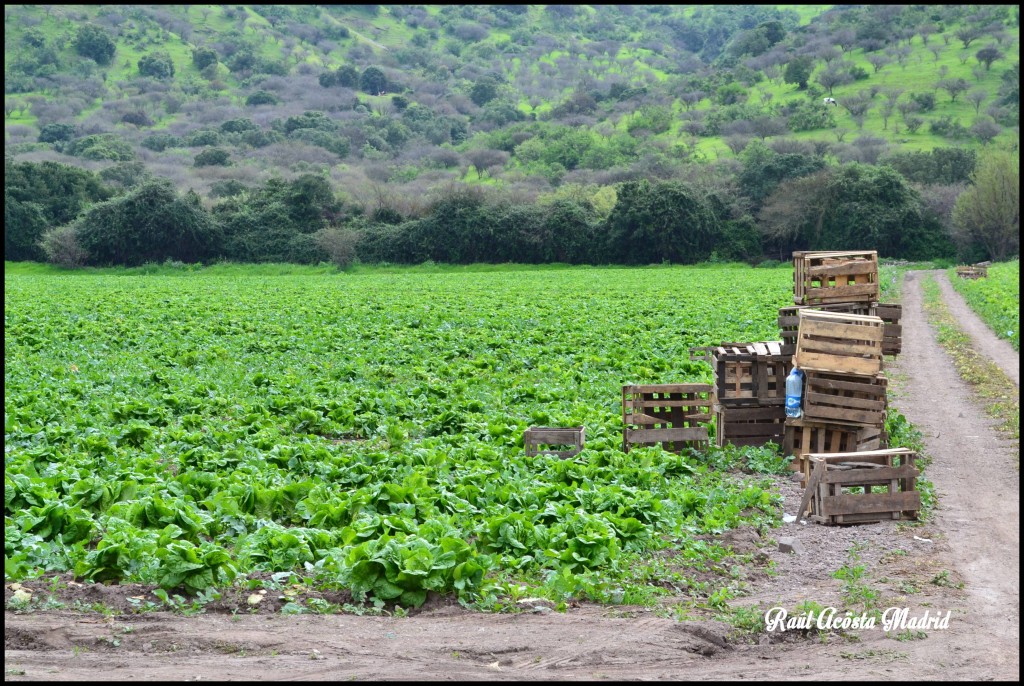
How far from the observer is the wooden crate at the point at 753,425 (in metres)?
14.3

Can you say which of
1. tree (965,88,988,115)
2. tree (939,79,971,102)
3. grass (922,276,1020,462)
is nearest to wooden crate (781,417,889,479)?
grass (922,276,1020,462)

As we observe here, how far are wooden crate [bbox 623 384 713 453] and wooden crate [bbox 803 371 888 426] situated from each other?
5.74 ft

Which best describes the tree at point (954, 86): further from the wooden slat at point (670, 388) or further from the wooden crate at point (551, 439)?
the wooden crate at point (551, 439)

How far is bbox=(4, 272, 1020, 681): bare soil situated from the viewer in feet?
23.1

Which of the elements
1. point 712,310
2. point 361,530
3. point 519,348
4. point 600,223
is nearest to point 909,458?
point 361,530

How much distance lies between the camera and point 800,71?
164 m

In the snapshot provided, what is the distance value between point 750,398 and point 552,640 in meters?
7.48

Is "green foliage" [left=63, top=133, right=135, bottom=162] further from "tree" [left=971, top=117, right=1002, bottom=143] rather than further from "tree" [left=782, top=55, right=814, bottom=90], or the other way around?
"tree" [left=971, top=117, right=1002, bottom=143]

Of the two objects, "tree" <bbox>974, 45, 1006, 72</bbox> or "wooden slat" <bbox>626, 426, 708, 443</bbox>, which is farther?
"tree" <bbox>974, 45, 1006, 72</bbox>

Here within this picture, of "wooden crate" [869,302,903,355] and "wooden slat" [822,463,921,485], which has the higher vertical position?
"wooden crate" [869,302,903,355]

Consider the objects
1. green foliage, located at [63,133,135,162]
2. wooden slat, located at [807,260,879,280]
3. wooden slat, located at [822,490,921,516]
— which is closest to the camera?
wooden slat, located at [822,490,921,516]

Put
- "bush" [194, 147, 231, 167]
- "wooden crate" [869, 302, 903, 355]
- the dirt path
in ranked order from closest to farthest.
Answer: "wooden crate" [869, 302, 903, 355]
the dirt path
"bush" [194, 147, 231, 167]

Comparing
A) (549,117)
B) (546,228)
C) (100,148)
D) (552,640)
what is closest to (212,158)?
(100,148)

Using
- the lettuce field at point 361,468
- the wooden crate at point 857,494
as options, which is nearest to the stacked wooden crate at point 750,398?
the lettuce field at point 361,468
